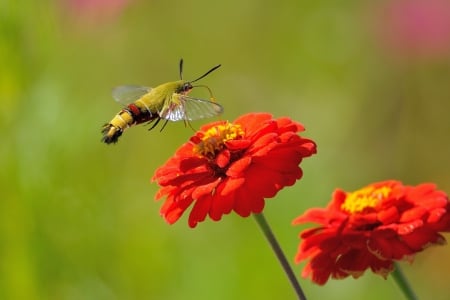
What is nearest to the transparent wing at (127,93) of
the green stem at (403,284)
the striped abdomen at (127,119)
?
the striped abdomen at (127,119)

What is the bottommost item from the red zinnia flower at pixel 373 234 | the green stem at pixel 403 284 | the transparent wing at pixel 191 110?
the green stem at pixel 403 284

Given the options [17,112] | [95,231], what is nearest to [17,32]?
[17,112]

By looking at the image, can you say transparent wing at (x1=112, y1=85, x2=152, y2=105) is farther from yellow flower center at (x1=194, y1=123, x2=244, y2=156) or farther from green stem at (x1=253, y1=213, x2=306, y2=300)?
green stem at (x1=253, y1=213, x2=306, y2=300)

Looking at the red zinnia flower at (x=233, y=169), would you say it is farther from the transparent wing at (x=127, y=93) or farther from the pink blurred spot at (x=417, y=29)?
the pink blurred spot at (x=417, y=29)

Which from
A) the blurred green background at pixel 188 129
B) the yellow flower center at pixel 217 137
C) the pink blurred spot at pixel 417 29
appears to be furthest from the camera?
the pink blurred spot at pixel 417 29

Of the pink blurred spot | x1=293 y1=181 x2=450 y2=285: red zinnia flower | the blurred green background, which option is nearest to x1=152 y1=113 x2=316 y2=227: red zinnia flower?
x1=293 y1=181 x2=450 y2=285: red zinnia flower

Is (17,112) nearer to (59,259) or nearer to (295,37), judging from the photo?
(59,259)
